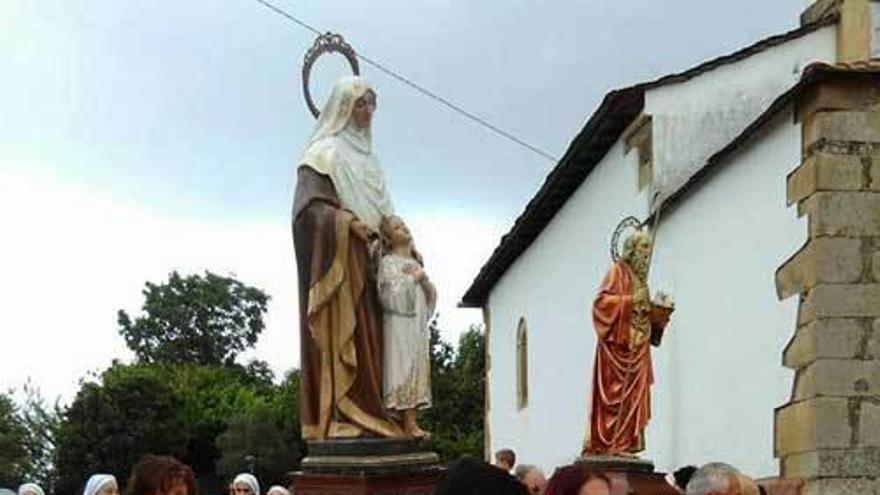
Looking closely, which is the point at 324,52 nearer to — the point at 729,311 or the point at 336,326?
the point at 336,326

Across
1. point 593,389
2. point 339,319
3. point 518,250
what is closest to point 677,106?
point 593,389

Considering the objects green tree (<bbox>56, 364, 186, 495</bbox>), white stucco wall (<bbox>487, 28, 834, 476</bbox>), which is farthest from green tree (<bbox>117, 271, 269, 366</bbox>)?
white stucco wall (<bbox>487, 28, 834, 476</bbox>)

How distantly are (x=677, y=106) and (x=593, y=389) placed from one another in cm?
507

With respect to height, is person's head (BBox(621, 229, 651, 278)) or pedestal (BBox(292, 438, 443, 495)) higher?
person's head (BBox(621, 229, 651, 278))

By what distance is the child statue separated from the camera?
26.5 feet

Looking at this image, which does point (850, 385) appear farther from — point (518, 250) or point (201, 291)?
point (201, 291)

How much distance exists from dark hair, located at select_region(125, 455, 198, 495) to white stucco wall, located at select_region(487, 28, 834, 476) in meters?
8.35

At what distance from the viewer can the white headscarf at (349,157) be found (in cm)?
822

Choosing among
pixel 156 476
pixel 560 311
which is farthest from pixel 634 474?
pixel 560 311

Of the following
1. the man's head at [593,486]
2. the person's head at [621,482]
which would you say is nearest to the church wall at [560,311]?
the person's head at [621,482]

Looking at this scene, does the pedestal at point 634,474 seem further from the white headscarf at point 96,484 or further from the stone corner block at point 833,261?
the white headscarf at point 96,484

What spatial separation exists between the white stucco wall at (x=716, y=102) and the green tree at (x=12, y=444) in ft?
119

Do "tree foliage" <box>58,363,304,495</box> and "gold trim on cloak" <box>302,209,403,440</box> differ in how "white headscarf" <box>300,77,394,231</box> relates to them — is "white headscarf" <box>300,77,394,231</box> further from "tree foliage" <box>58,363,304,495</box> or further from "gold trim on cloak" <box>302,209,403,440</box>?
"tree foliage" <box>58,363,304,495</box>

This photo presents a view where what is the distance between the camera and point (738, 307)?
15336mm
